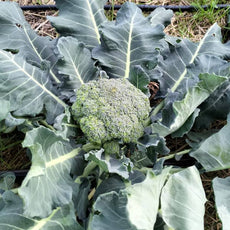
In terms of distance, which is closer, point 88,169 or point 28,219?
point 28,219

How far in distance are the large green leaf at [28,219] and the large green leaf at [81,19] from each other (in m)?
0.57

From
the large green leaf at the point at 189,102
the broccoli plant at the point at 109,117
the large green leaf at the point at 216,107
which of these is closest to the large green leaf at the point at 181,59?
the broccoli plant at the point at 109,117

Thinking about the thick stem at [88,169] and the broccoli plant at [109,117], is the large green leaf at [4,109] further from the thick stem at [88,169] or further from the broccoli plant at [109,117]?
the thick stem at [88,169]

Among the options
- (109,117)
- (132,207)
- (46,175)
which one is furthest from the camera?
(109,117)

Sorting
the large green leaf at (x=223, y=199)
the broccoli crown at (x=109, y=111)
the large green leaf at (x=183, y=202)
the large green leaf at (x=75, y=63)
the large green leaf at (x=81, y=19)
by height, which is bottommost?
the large green leaf at (x=223, y=199)

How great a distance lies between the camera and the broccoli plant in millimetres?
815

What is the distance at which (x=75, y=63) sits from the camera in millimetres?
1061

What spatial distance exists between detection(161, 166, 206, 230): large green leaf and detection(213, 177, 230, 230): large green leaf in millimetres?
50

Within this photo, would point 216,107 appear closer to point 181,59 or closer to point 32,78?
point 181,59

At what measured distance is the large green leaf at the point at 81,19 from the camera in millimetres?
1140

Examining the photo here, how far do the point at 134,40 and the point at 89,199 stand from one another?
1.77ft

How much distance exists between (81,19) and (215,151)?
0.63 meters

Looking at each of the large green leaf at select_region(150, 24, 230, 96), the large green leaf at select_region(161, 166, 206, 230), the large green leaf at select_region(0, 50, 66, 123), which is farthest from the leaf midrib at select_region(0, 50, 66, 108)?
the large green leaf at select_region(161, 166, 206, 230)

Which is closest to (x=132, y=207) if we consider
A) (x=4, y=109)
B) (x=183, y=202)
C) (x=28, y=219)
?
(x=183, y=202)
